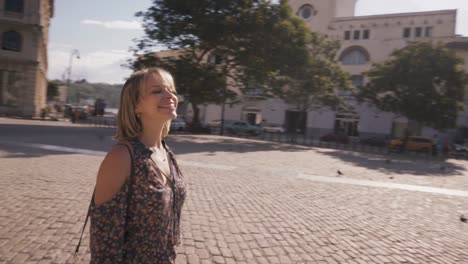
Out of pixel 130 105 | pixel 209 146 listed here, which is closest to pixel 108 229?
pixel 130 105

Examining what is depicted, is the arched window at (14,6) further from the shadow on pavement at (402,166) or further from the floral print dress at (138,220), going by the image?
the floral print dress at (138,220)

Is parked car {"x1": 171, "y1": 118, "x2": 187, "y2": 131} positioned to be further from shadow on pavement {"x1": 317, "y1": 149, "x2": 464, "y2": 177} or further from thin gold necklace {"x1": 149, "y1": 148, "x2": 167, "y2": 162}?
thin gold necklace {"x1": 149, "y1": 148, "x2": 167, "y2": 162}

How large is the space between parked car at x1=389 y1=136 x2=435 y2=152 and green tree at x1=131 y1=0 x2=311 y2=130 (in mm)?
12510

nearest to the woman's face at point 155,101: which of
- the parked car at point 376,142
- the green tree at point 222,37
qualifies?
the green tree at point 222,37

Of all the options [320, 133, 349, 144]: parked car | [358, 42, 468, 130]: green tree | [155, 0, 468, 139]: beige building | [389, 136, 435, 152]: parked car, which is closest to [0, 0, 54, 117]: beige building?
[155, 0, 468, 139]: beige building

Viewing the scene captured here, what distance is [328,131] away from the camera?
44.2 meters

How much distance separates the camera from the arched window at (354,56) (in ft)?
144

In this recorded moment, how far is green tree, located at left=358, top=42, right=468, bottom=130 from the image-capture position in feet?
80.6

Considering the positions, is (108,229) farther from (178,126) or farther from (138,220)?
(178,126)

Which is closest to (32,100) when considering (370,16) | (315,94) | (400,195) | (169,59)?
(169,59)

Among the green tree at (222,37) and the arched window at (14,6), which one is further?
the arched window at (14,6)

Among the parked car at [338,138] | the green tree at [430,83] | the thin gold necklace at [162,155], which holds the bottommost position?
the parked car at [338,138]

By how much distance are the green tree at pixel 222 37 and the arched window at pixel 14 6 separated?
16.0 meters

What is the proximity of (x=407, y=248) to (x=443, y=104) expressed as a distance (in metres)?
23.9
